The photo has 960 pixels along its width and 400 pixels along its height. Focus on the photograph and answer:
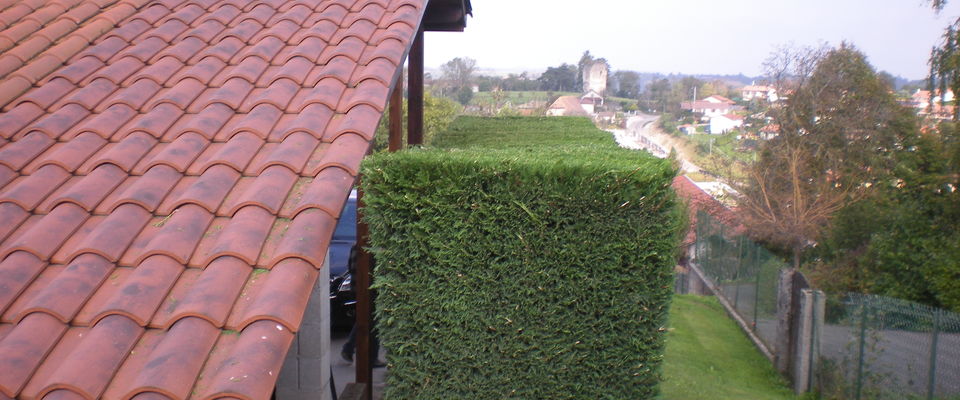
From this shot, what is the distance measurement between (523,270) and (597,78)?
6153 centimetres

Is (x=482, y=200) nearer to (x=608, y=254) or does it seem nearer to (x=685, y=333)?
(x=608, y=254)

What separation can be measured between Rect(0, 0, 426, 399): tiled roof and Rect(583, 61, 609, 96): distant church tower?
194ft

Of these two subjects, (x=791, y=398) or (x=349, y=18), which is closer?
(x=349, y=18)

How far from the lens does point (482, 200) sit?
3.61 meters

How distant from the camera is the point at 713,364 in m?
11.6

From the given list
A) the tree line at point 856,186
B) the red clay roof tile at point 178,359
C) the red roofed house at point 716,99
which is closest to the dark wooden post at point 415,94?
the red clay roof tile at point 178,359

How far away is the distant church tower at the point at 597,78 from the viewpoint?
6266 cm

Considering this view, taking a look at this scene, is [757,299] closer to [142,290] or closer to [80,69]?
[80,69]

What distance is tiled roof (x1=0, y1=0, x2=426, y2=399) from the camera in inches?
97.6

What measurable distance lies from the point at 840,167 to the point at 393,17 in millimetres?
27877

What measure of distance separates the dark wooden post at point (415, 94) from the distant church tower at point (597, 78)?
184ft

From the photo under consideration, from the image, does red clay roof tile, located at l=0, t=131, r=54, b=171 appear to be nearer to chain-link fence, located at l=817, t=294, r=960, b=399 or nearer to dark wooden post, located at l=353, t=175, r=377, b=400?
dark wooden post, located at l=353, t=175, r=377, b=400

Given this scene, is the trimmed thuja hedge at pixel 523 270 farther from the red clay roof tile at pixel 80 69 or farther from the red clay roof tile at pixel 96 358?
the red clay roof tile at pixel 80 69

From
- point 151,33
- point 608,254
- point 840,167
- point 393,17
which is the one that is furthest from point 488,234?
point 840,167
